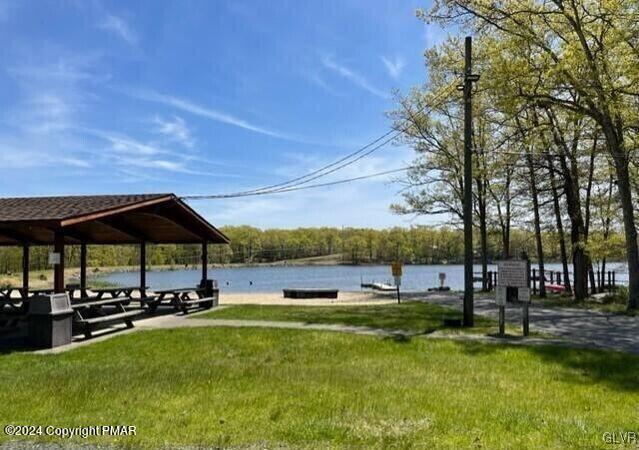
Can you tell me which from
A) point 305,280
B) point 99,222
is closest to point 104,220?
point 99,222

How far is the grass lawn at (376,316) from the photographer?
12.4 metres

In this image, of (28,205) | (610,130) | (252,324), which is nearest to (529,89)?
(610,130)

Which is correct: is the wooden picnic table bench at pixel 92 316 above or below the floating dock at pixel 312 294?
above

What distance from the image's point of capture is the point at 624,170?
17.3 m

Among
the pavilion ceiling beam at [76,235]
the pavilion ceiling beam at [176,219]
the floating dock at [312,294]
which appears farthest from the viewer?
the floating dock at [312,294]

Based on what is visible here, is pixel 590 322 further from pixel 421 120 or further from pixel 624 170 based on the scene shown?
pixel 421 120

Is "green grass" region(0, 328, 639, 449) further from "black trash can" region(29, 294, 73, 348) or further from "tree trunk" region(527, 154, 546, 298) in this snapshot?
"tree trunk" region(527, 154, 546, 298)

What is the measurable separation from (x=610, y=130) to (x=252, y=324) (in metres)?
12.1

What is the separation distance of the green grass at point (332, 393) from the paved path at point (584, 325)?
4.94ft

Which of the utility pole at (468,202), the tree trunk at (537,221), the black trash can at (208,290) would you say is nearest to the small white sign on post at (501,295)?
the utility pole at (468,202)

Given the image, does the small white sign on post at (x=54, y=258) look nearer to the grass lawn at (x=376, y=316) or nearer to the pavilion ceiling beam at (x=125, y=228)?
the pavilion ceiling beam at (x=125, y=228)

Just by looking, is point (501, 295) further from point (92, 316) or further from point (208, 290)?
point (208, 290)

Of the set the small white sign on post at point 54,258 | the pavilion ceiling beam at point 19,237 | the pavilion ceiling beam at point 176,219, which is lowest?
the small white sign on post at point 54,258

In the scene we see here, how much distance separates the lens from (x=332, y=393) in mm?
6371
